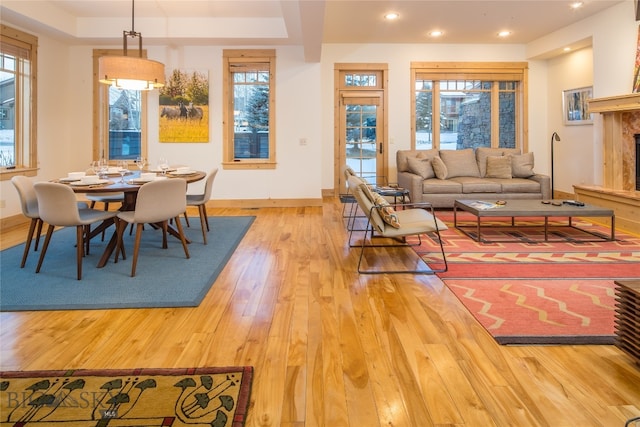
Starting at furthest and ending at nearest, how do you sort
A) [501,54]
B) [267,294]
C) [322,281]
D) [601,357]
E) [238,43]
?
[501,54] < [238,43] < [322,281] < [267,294] < [601,357]

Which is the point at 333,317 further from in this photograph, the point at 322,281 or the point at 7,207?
the point at 7,207

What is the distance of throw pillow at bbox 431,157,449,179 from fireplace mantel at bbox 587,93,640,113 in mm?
2218

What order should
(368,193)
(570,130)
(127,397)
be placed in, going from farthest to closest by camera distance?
(570,130)
(368,193)
(127,397)

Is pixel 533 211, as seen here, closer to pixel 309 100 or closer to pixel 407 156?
pixel 407 156

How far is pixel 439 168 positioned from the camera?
6980mm

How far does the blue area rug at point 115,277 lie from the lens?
2.98m

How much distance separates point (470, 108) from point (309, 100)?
3.42m

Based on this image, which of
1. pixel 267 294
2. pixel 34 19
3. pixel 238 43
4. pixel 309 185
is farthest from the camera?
pixel 309 185

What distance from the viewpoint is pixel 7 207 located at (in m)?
5.73

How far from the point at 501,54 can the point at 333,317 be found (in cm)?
758

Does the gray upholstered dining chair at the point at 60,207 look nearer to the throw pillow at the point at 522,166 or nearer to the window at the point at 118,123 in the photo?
the window at the point at 118,123

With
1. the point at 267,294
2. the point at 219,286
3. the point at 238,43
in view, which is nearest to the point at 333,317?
the point at 267,294

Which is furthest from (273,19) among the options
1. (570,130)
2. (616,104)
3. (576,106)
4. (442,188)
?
(570,130)

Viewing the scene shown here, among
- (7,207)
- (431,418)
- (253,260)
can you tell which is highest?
(7,207)
